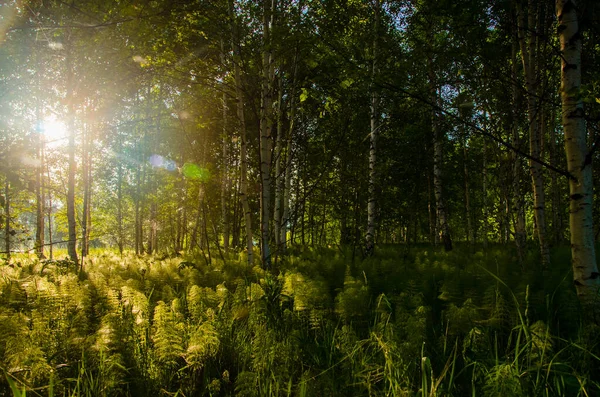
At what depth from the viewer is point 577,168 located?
2.98 m

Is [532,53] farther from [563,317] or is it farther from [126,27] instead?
[126,27]

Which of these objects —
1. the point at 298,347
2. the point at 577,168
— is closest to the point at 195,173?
the point at 298,347

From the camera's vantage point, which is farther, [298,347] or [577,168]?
[577,168]

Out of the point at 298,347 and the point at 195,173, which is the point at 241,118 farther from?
the point at 298,347

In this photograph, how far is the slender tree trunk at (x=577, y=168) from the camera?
295 cm

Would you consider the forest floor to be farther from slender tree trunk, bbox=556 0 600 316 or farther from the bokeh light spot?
the bokeh light spot

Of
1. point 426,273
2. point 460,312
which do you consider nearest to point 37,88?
point 426,273

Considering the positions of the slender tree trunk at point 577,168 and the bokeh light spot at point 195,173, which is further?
the bokeh light spot at point 195,173

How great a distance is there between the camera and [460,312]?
3.07 m

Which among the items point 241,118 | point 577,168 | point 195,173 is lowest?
point 577,168

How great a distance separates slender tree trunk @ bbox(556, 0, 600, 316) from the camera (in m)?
2.95

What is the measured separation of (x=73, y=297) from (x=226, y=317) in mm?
2128

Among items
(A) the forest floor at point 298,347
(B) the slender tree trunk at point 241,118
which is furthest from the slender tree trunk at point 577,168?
(B) the slender tree trunk at point 241,118

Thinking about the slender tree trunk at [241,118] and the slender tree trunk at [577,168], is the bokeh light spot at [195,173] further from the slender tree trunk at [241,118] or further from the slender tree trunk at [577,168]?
the slender tree trunk at [577,168]
